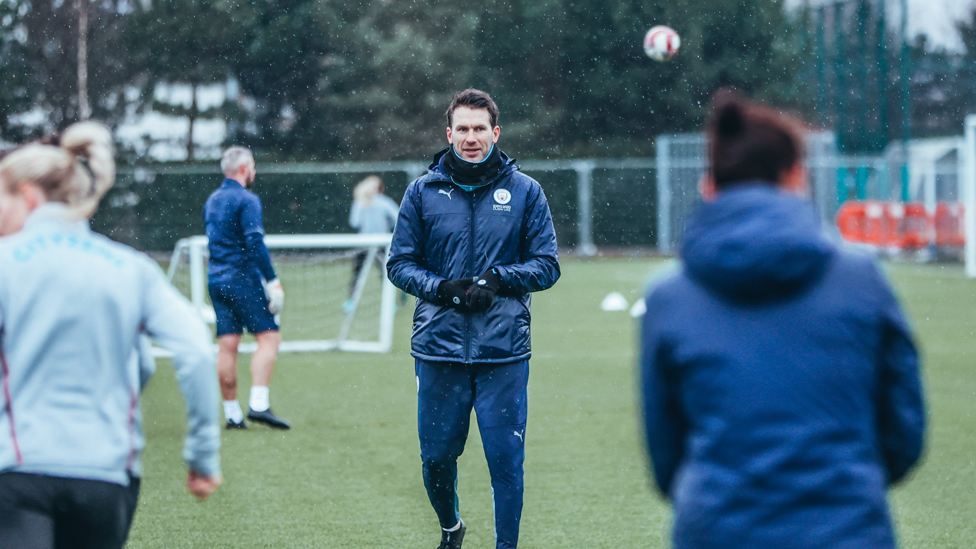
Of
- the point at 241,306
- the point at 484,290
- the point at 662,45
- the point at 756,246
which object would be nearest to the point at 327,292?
the point at 662,45

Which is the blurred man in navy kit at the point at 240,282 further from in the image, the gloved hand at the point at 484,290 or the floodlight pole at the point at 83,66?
the floodlight pole at the point at 83,66

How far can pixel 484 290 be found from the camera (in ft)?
13.6

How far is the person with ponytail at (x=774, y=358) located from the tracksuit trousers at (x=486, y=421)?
7.16ft

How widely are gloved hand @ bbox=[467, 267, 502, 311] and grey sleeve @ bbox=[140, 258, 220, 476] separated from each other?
5.49 feet

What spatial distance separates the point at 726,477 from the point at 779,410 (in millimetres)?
158

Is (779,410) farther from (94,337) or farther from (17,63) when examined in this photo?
(17,63)

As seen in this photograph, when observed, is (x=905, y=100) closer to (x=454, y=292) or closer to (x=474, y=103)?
(x=474, y=103)

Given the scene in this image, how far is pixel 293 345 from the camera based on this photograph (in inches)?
472

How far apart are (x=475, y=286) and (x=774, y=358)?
89.3 inches

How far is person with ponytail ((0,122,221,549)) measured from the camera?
237 centimetres

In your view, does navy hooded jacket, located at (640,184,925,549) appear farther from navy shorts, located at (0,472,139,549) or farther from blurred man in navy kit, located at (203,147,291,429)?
blurred man in navy kit, located at (203,147,291,429)

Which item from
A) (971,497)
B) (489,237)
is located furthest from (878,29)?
(489,237)

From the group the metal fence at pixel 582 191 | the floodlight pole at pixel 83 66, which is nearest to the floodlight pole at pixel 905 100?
the metal fence at pixel 582 191

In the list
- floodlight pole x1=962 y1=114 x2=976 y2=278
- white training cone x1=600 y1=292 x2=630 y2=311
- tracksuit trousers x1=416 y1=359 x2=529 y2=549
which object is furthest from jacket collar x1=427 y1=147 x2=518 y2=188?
floodlight pole x1=962 y1=114 x2=976 y2=278
